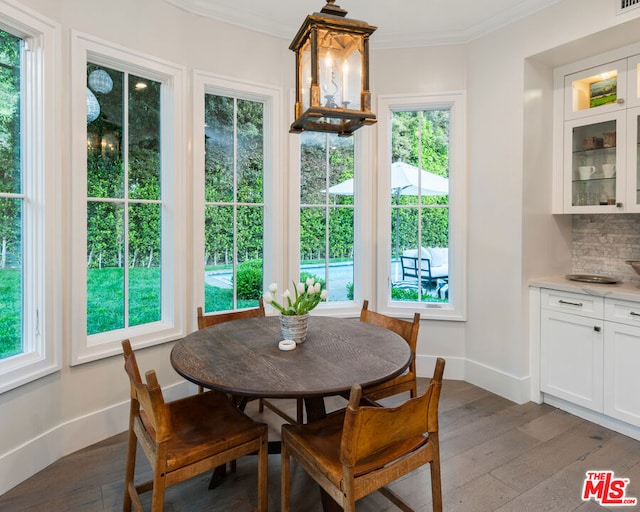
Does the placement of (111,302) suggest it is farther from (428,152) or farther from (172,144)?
(428,152)

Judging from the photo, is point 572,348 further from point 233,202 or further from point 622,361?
point 233,202

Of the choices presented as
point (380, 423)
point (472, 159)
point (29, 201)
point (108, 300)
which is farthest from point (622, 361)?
point (29, 201)

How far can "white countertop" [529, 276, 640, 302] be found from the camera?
2.58m

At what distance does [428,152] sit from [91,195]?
267 cm

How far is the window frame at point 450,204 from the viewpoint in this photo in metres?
3.49

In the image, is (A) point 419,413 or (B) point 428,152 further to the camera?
(B) point 428,152

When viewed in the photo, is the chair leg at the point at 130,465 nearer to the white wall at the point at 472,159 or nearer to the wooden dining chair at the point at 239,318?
the wooden dining chair at the point at 239,318

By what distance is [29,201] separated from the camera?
7.44 feet

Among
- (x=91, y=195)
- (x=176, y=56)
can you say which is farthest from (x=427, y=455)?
(x=176, y=56)

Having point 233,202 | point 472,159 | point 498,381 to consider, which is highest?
point 472,159

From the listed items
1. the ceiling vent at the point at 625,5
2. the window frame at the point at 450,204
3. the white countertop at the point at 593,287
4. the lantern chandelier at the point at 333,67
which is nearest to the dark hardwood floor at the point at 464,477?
the white countertop at the point at 593,287

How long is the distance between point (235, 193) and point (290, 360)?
A: 6.06ft

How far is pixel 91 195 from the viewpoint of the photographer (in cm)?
261

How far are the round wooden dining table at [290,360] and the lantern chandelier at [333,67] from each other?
3.47ft
